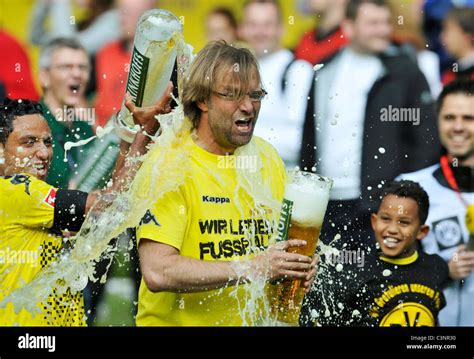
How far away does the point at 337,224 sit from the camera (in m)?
5.32

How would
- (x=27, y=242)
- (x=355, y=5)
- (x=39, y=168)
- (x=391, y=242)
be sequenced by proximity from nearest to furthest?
(x=27, y=242), (x=39, y=168), (x=391, y=242), (x=355, y=5)

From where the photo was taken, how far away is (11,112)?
4738 mm

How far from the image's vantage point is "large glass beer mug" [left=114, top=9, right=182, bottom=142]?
4414 mm

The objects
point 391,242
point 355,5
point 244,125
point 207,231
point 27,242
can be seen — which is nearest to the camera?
point 207,231

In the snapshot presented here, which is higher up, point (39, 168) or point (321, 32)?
point (321, 32)

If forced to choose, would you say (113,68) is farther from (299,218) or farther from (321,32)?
(299,218)

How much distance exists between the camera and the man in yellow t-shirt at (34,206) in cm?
446

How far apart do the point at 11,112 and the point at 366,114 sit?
83.7 inches

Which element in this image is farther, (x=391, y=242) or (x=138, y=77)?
(x=391, y=242)

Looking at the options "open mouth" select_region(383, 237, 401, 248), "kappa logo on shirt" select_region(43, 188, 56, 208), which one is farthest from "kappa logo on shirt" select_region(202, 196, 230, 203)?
"open mouth" select_region(383, 237, 401, 248)

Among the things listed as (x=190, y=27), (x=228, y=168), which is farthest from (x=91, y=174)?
(x=228, y=168)

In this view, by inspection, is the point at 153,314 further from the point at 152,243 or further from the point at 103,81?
the point at 103,81

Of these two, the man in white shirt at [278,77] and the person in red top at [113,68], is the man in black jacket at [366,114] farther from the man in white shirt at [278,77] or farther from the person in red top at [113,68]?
the person in red top at [113,68]

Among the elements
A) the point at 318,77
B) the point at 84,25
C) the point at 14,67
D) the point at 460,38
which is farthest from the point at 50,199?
the point at 460,38
